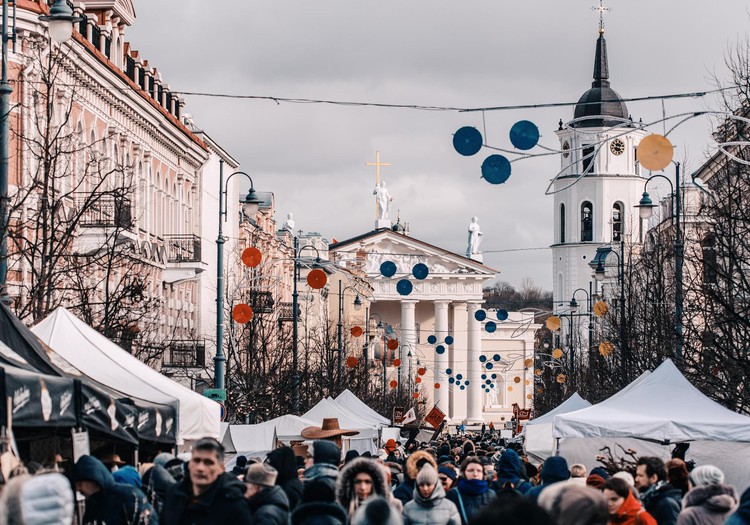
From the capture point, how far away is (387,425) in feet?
133

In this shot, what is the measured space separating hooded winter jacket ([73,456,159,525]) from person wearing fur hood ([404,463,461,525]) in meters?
1.93

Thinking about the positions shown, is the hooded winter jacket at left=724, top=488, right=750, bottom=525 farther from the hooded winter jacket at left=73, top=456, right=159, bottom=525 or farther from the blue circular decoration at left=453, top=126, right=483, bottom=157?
the blue circular decoration at left=453, top=126, right=483, bottom=157

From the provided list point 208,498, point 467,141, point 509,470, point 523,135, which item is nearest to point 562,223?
point 467,141

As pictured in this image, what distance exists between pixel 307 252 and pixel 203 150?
4651cm

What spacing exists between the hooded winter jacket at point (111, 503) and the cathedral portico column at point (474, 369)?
5347 inches

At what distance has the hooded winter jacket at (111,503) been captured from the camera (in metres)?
11.6

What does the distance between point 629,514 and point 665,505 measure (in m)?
1.81

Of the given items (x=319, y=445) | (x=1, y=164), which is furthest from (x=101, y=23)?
(x=319, y=445)

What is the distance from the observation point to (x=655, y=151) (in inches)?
741

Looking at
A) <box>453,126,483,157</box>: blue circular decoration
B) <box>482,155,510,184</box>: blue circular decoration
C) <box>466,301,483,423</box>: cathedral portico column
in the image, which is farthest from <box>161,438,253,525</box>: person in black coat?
<box>466,301,483,423</box>: cathedral portico column

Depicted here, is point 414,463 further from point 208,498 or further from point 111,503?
point 208,498

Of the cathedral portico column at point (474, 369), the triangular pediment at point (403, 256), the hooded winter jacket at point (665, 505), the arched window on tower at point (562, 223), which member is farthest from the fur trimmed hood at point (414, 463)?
the cathedral portico column at point (474, 369)

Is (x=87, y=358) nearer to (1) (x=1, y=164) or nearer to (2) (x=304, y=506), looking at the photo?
(1) (x=1, y=164)

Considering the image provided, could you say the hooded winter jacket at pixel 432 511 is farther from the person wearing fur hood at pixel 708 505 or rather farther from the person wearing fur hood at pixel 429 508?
the person wearing fur hood at pixel 708 505
